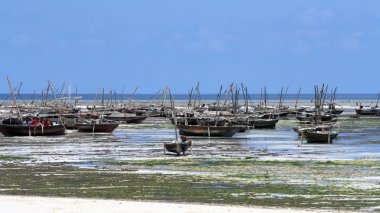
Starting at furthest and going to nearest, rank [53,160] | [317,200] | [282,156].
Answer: [282,156], [53,160], [317,200]

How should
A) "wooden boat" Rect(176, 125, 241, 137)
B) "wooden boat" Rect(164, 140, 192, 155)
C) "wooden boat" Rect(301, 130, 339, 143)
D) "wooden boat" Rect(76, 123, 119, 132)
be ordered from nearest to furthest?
"wooden boat" Rect(164, 140, 192, 155)
"wooden boat" Rect(301, 130, 339, 143)
"wooden boat" Rect(176, 125, 241, 137)
"wooden boat" Rect(76, 123, 119, 132)

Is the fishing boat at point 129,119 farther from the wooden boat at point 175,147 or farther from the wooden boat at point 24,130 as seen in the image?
the wooden boat at point 175,147

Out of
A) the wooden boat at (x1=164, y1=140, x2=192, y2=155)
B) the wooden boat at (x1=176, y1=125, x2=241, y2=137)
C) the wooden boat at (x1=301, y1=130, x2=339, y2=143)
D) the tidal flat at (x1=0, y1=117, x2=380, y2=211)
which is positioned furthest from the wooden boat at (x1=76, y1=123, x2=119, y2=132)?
the wooden boat at (x1=164, y1=140, x2=192, y2=155)

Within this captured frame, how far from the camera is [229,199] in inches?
838

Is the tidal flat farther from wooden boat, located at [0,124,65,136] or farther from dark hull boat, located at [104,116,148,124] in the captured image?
dark hull boat, located at [104,116,148,124]

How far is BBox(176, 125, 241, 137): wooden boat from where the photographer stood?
56062 millimetres

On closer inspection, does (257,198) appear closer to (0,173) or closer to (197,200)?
(197,200)

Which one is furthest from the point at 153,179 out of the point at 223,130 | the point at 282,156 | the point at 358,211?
the point at 223,130

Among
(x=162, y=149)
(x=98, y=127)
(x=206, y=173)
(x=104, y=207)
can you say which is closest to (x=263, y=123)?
(x=98, y=127)

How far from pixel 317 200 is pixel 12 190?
7.96 meters

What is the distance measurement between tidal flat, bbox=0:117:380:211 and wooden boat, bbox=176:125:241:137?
7640 millimetres

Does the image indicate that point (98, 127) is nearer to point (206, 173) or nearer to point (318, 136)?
point (318, 136)

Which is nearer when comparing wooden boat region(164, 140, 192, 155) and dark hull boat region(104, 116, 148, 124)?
wooden boat region(164, 140, 192, 155)

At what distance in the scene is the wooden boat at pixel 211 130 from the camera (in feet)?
184
